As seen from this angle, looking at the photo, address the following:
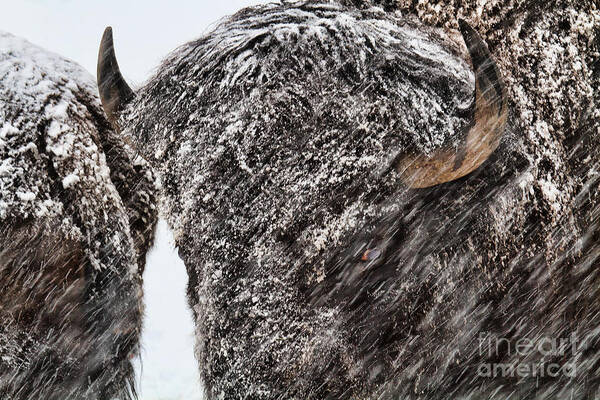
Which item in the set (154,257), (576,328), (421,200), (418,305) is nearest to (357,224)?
(421,200)

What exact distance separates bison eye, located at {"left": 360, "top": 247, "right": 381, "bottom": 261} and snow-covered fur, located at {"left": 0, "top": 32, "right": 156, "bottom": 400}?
1309 mm

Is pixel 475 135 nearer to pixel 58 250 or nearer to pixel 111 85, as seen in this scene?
pixel 111 85

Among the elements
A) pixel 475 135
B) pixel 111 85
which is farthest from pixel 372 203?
pixel 111 85

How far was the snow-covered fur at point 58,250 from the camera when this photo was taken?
239cm

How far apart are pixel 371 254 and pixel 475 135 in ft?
1.85

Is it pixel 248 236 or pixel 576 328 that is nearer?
pixel 248 236

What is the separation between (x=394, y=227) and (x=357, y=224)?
163mm

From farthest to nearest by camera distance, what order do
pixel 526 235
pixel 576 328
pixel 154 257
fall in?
pixel 154 257 → pixel 576 328 → pixel 526 235

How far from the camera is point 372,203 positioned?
6.39 feet

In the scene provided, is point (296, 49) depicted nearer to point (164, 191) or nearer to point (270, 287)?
point (164, 191)

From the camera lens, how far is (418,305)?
6.82 ft

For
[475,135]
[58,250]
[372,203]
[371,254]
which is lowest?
[58,250]

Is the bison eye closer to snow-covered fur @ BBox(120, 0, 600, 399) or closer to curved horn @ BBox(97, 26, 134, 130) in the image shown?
snow-covered fur @ BBox(120, 0, 600, 399)

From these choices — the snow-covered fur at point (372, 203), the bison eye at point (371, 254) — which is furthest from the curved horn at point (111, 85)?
the bison eye at point (371, 254)
